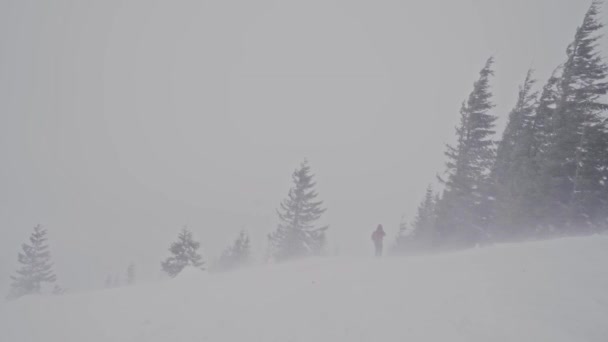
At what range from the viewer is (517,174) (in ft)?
56.2

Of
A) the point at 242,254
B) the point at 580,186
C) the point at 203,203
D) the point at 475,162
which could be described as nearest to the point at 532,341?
the point at 580,186

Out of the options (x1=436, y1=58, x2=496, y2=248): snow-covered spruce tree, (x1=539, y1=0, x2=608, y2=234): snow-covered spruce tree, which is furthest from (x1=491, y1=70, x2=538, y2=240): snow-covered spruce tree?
(x1=436, y1=58, x2=496, y2=248): snow-covered spruce tree

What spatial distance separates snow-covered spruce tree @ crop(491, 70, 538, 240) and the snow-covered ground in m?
7.75

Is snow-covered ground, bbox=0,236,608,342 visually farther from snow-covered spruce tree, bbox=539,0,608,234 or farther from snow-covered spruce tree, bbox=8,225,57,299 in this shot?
snow-covered spruce tree, bbox=8,225,57,299

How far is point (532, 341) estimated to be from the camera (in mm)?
4816

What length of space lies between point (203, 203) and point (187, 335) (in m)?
171

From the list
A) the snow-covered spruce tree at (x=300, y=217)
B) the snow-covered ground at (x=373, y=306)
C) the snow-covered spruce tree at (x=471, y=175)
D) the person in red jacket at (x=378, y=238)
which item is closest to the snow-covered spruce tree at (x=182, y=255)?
the snow-covered spruce tree at (x=300, y=217)

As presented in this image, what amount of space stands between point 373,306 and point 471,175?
59.0ft

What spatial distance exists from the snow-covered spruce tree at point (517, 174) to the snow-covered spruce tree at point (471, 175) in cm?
106

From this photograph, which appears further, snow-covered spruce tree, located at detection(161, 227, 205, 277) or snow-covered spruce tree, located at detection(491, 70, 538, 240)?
Answer: snow-covered spruce tree, located at detection(161, 227, 205, 277)

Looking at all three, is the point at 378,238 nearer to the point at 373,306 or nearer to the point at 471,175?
the point at 471,175

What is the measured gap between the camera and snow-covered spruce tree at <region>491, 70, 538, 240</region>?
16.2m

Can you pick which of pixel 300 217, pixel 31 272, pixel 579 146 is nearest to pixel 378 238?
pixel 579 146

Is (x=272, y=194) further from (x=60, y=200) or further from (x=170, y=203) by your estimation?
(x=60, y=200)
